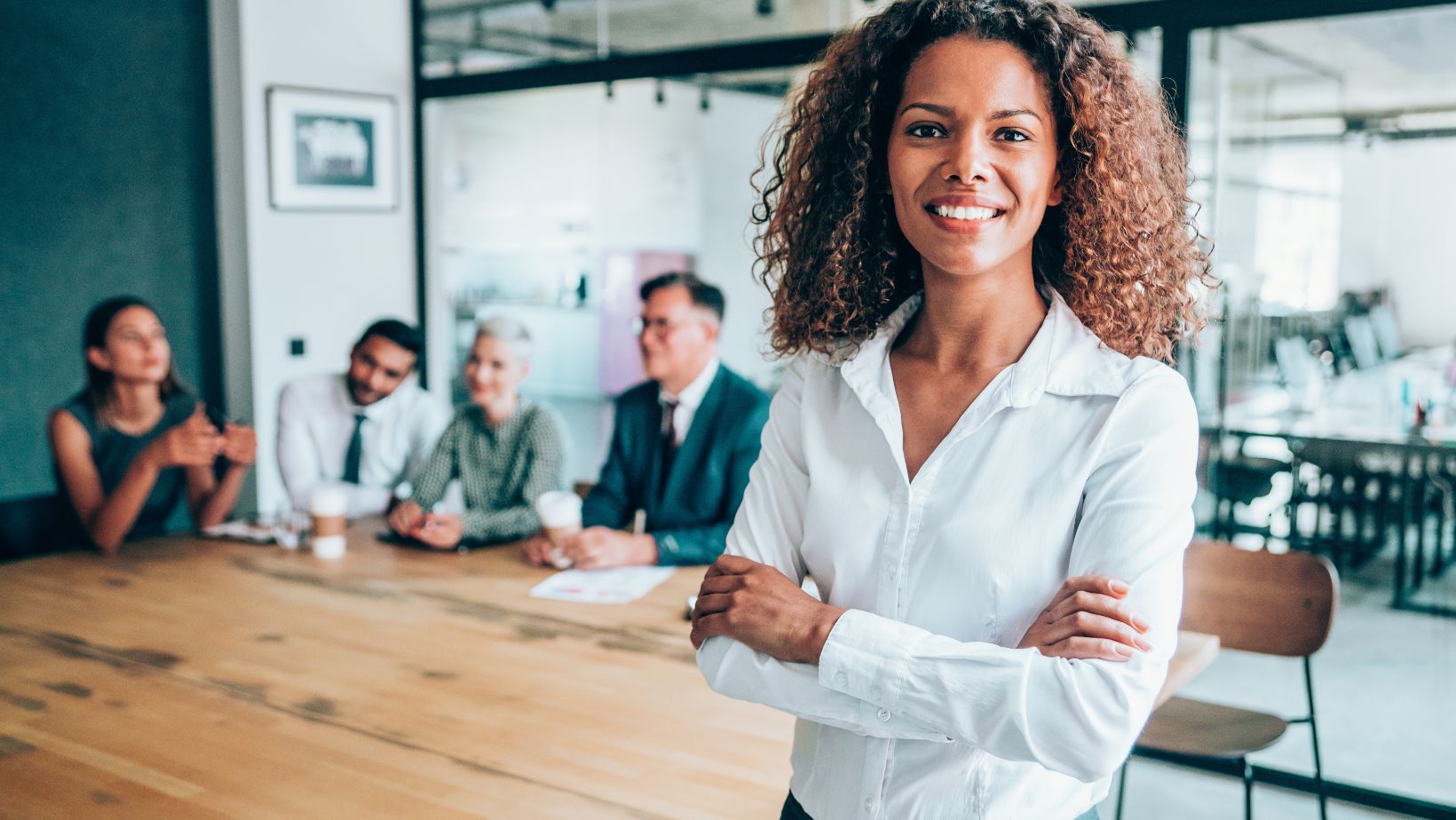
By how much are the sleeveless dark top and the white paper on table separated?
4.14ft

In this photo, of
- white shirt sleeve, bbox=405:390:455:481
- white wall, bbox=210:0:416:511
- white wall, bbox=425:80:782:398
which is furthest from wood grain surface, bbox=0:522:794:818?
white wall, bbox=210:0:416:511

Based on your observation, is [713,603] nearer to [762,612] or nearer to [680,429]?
[762,612]

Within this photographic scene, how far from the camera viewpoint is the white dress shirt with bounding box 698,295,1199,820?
1.02 meters

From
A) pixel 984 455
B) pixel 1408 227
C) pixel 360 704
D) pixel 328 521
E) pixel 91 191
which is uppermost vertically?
pixel 91 191

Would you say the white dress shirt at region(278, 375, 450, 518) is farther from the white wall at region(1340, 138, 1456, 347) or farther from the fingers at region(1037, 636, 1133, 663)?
the fingers at region(1037, 636, 1133, 663)

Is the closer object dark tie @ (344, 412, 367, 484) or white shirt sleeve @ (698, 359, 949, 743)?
white shirt sleeve @ (698, 359, 949, 743)

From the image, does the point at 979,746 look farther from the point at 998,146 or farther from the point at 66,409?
the point at 66,409

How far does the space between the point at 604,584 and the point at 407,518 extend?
0.70 meters

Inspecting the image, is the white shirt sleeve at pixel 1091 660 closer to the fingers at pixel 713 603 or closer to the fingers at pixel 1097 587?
the fingers at pixel 1097 587

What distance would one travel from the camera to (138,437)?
3227 mm

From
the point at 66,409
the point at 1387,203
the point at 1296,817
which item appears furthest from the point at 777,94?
the point at 1296,817

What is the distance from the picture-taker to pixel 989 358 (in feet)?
3.82

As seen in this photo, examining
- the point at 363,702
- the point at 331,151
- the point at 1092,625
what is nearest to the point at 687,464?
the point at 363,702

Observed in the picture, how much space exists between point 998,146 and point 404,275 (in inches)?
190
